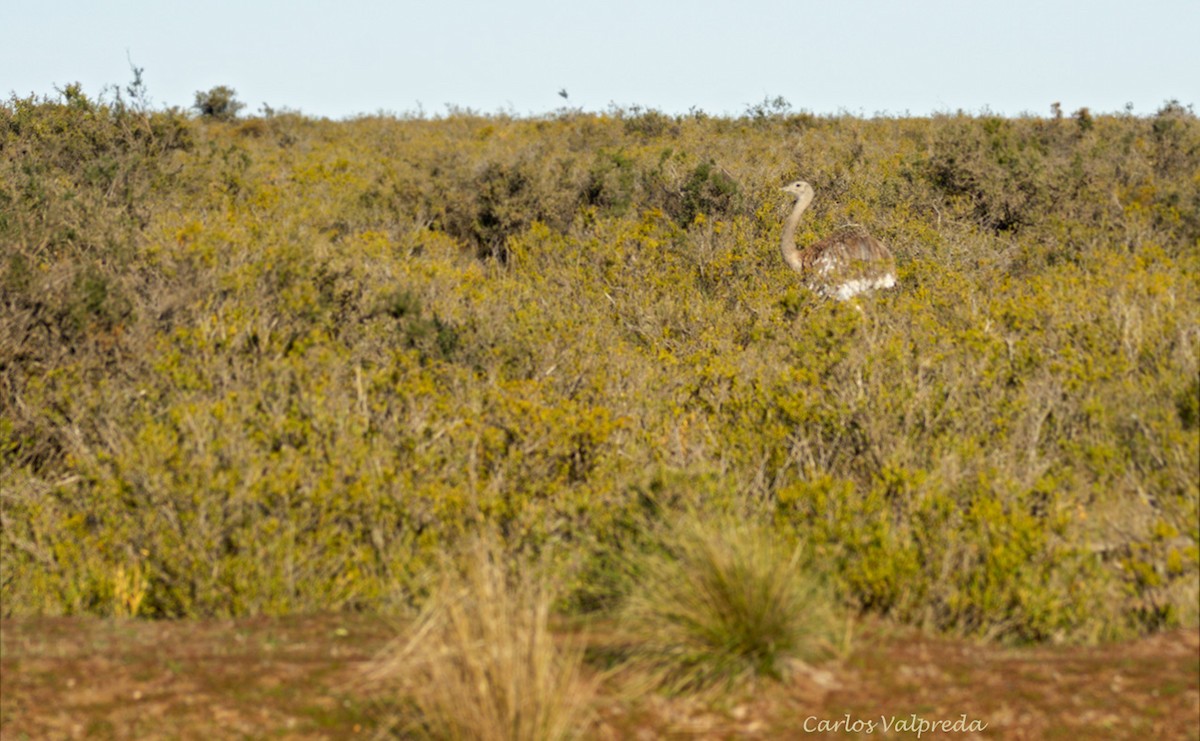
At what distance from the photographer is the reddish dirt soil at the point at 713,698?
15.4ft

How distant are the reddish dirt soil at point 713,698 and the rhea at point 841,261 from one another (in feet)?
19.2

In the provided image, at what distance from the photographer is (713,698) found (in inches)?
190

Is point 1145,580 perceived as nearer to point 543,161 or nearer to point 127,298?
point 127,298

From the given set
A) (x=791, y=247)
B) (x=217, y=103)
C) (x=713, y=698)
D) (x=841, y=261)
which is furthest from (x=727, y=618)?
(x=217, y=103)

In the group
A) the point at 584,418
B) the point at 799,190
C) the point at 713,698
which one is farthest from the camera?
the point at 799,190

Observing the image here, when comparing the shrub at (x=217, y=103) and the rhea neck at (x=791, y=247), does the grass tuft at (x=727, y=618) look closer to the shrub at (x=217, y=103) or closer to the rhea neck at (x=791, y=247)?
the rhea neck at (x=791, y=247)

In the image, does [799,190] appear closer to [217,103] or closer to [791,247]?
[791,247]

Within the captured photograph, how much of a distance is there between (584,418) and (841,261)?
5273 millimetres

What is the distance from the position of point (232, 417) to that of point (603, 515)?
1.91 meters

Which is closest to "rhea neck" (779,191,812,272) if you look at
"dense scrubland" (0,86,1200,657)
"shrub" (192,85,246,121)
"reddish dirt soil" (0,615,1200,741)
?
"dense scrubland" (0,86,1200,657)

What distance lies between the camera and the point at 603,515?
661 centimetres

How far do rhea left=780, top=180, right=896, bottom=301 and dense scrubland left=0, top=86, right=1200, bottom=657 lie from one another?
0.26 metres

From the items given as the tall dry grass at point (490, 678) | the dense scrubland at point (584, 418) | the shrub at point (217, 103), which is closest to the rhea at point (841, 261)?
the dense scrubland at point (584, 418)

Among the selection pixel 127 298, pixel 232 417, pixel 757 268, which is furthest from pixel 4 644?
pixel 757 268
